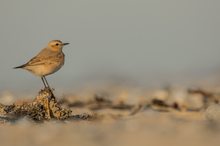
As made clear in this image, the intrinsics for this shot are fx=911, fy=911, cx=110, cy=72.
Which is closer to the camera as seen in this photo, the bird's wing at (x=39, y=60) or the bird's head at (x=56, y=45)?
the bird's wing at (x=39, y=60)

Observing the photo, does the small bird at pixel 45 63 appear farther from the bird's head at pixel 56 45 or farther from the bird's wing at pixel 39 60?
the bird's head at pixel 56 45

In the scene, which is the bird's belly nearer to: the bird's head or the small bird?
the small bird

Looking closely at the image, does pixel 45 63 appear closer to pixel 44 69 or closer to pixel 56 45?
pixel 44 69

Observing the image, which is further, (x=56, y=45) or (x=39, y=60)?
(x=56, y=45)

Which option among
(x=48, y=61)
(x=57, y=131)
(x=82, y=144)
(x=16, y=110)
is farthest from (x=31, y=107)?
(x=82, y=144)

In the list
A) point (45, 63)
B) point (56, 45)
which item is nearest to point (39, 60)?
point (45, 63)

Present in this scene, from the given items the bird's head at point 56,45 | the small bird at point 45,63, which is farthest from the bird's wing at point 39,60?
the bird's head at point 56,45

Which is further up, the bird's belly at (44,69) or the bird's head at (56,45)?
the bird's head at (56,45)

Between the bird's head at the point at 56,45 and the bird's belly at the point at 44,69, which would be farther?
the bird's head at the point at 56,45

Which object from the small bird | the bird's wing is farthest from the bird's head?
the bird's wing

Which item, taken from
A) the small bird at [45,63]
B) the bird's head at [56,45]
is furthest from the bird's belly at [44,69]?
the bird's head at [56,45]

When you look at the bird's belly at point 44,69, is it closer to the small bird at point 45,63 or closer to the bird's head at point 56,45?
the small bird at point 45,63

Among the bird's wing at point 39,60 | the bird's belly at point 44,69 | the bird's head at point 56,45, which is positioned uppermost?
the bird's head at point 56,45

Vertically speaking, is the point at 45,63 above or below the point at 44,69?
above
